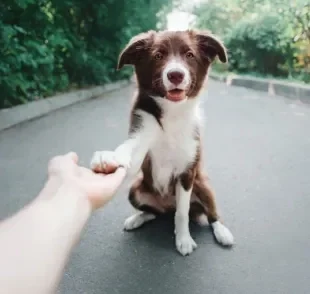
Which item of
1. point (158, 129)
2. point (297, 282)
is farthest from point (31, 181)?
point (297, 282)

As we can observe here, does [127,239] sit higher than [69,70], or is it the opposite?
[127,239]

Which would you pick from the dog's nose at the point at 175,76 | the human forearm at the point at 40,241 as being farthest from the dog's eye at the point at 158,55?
the human forearm at the point at 40,241

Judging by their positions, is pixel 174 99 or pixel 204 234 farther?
pixel 204 234

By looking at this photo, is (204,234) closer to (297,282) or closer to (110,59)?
(297,282)

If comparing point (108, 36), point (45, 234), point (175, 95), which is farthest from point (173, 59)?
point (108, 36)

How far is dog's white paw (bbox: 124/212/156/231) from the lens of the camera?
287cm

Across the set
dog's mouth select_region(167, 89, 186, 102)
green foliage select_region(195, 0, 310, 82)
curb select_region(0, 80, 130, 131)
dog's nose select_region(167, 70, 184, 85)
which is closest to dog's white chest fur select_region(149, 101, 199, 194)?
dog's mouth select_region(167, 89, 186, 102)

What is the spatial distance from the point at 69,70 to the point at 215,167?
5344 millimetres

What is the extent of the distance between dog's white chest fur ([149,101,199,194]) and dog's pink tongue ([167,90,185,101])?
0.41 ft

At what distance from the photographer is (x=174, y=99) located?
2.44 m

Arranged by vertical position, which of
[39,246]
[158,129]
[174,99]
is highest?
[39,246]

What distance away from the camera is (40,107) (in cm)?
663

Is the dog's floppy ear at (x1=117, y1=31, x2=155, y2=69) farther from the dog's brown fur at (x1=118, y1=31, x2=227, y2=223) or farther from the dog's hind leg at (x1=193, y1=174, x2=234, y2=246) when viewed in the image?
the dog's hind leg at (x1=193, y1=174, x2=234, y2=246)

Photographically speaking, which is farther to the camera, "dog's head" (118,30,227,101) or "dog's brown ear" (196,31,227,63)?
"dog's brown ear" (196,31,227,63)
